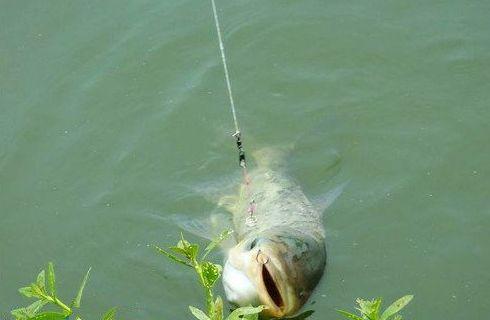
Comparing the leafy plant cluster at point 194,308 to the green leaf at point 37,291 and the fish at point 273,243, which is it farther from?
the fish at point 273,243

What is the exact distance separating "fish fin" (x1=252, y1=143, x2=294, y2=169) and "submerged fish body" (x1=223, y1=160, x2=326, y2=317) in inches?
9.9

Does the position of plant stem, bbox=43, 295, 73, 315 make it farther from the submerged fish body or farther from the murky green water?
the murky green water

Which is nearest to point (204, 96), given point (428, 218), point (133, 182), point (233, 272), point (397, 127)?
point (133, 182)

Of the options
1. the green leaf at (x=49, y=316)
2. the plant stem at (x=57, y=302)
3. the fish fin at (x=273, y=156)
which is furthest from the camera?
the fish fin at (x=273, y=156)

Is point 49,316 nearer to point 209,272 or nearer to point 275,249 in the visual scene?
point 209,272

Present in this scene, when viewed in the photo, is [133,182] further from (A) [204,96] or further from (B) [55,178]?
(A) [204,96]

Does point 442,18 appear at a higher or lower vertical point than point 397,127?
higher

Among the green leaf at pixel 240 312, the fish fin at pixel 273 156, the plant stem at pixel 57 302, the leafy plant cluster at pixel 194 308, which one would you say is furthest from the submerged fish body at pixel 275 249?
the plant stem at pixel 57 302

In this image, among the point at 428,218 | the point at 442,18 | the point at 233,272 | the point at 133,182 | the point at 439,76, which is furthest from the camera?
the point at 442,18

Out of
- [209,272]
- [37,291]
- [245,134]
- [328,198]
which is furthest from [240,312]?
[245,134]

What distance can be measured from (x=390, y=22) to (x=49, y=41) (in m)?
3.40

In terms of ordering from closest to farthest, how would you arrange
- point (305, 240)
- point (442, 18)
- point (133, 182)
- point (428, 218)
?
point (305, 240), point (428, 218), point (133, 182), point (442, 18)

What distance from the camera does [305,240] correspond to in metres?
4.42

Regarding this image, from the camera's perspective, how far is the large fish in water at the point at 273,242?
385 centimetres
